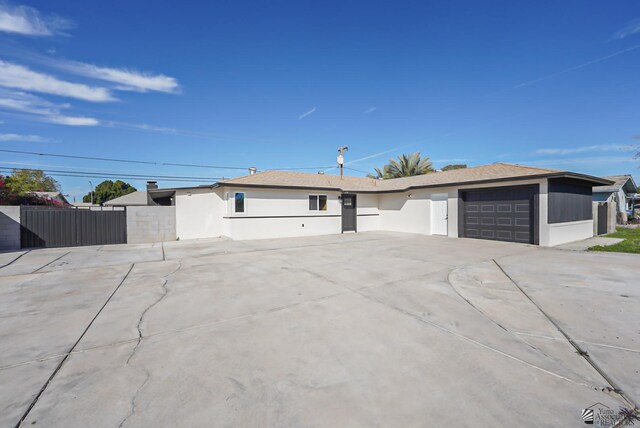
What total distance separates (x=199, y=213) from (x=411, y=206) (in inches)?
486

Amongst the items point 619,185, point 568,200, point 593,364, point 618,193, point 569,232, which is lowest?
point 593,364

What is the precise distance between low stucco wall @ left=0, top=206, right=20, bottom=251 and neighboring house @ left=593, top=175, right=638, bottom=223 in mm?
33638

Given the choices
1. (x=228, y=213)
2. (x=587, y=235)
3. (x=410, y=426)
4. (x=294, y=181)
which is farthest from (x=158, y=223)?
(x=587, y=235)

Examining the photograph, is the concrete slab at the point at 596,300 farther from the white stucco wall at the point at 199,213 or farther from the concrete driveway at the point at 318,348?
the white stucco wall at the point at 199,213

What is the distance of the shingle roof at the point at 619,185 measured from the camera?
20516 millimetres

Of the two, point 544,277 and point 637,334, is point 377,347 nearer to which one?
point 637,334

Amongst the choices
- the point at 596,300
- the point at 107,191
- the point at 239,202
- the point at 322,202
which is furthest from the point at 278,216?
the point at 107,191

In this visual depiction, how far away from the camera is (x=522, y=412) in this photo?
6.83 ft

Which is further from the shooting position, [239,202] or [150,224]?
[239,202]

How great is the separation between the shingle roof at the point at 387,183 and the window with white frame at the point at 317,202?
70 centimetres

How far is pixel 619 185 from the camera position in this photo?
2053 centimetres

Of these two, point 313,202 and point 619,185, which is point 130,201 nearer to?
point 313,202

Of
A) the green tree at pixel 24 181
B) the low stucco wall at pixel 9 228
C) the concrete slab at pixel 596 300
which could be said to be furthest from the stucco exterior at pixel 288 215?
the green tree at pixel 24 181

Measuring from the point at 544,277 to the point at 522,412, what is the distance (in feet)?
18.0
